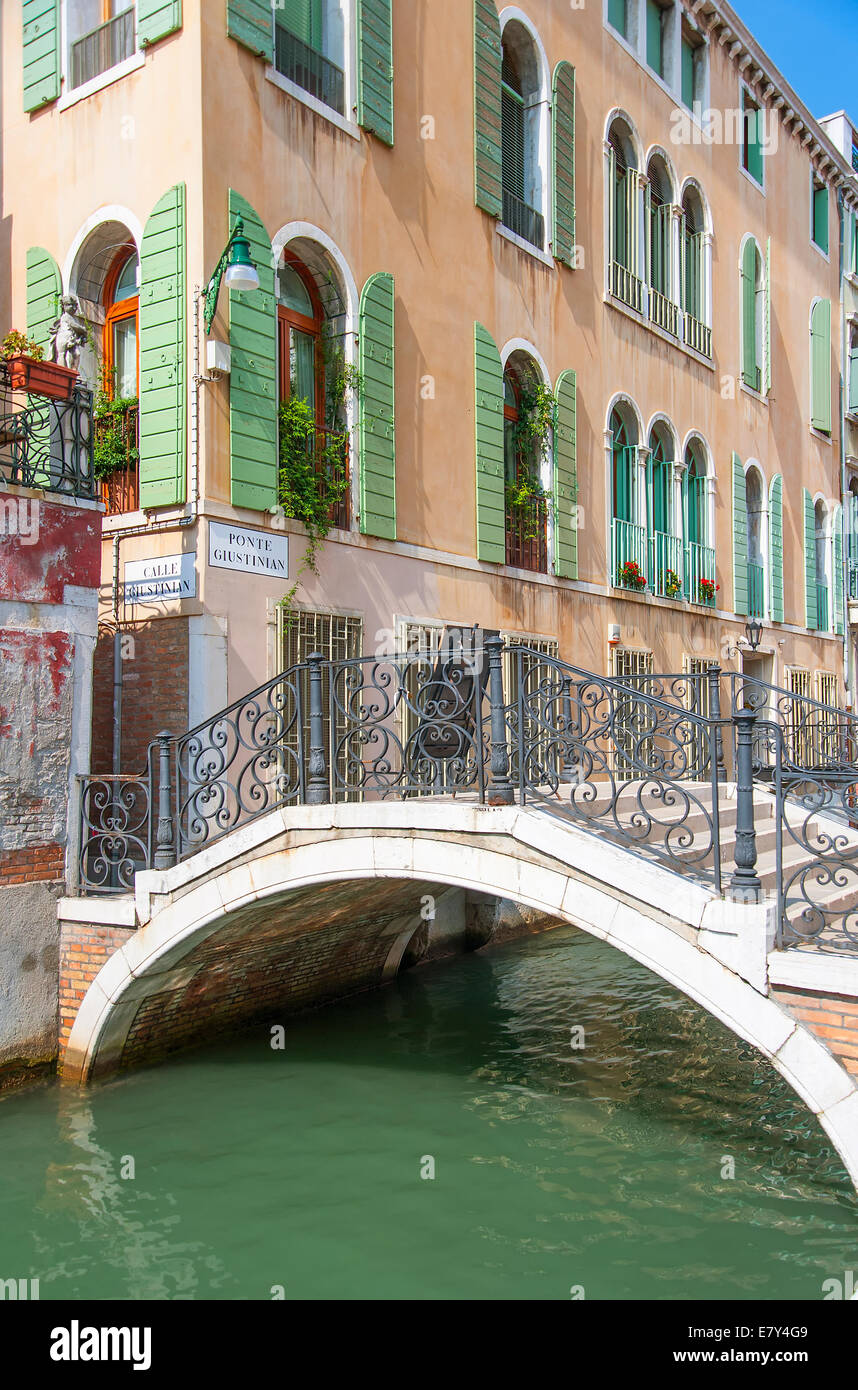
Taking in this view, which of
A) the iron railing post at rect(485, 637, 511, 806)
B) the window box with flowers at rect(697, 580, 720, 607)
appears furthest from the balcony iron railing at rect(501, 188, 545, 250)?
the iron railing post at rect(485, 637, 511, 806)

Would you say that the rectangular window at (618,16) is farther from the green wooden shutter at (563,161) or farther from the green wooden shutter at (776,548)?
the green wooden shutter at (776,548)

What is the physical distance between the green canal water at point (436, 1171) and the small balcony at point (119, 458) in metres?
4.20

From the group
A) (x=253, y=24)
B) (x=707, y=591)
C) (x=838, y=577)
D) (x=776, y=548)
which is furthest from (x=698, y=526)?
(x=253, y=24)

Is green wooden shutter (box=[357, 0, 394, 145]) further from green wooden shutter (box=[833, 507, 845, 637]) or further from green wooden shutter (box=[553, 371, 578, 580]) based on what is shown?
green wooden shutter (box=[833, 507, 845, 637])

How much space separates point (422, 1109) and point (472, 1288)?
2220mm

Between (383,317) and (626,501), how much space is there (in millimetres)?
5169

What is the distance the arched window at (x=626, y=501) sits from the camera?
13273mm

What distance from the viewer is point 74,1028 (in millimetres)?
7176

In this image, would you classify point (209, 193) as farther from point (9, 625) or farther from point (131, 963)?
point (131, 963)

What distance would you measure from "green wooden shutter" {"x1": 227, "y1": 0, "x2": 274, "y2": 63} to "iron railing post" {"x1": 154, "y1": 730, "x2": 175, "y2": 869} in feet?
17.2

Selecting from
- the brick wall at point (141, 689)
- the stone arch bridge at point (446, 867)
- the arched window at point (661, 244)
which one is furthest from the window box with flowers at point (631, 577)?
the brick wall at point (141, 689)

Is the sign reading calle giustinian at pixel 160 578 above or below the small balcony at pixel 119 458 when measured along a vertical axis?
below

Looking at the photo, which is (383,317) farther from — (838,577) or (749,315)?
(838,577)

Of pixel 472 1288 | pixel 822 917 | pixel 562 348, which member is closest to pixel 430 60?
pixel 562 348
